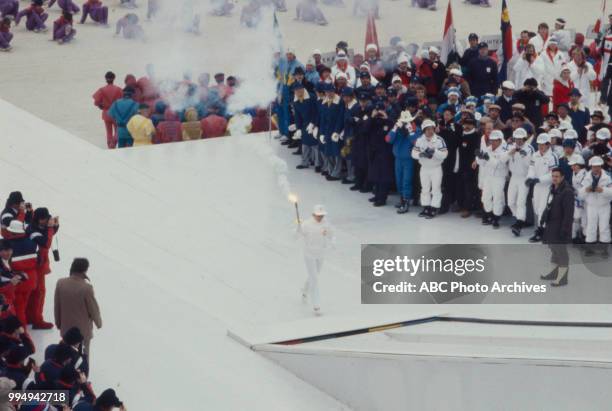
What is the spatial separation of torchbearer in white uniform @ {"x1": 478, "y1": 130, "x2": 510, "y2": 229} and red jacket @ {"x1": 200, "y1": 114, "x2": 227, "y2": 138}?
5.12 m

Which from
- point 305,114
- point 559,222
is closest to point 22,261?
point 559,222

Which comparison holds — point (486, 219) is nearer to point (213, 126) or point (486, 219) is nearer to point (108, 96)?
point (213, 126)

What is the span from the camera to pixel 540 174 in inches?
647

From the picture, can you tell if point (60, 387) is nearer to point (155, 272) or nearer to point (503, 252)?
point (155, 272)

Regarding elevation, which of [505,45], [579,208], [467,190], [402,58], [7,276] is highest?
[505,45]

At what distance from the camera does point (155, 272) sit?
50.4 feet

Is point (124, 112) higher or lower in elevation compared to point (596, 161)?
lower

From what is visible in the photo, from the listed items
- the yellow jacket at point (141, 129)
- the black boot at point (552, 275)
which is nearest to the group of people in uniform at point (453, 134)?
the black boot at point (552, 275)

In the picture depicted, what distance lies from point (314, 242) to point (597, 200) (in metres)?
3.52

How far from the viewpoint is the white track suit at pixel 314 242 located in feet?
47.9

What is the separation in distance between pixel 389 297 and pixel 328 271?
0.95m

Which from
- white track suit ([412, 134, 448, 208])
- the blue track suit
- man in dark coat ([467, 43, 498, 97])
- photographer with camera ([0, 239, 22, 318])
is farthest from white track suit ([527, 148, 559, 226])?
photographer with camera ([0, 239, 22, 318])

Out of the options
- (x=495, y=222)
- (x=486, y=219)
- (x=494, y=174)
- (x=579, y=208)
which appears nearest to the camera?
(x=579, y=208)

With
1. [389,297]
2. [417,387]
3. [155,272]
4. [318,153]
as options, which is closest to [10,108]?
[318,153]
